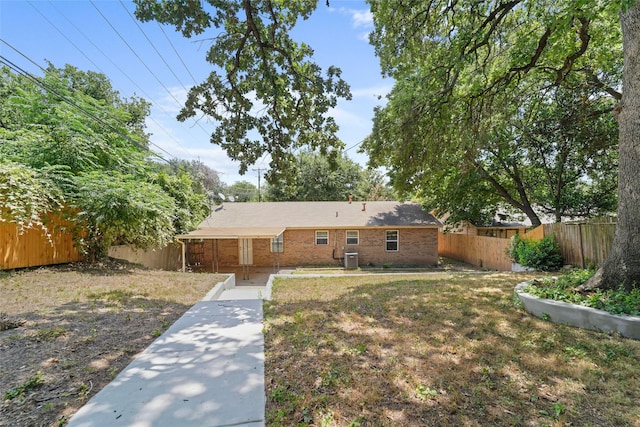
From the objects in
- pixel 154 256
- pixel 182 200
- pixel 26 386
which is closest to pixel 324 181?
pixel 182 200

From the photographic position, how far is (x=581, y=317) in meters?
4.43

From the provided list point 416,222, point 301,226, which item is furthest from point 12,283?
point 416,222

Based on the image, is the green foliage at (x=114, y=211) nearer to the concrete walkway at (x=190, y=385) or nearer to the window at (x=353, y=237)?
the concrete walkway at (x=190, y=385)

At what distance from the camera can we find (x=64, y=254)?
32.9ft

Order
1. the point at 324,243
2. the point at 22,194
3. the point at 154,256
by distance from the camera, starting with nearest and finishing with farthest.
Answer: the point at 22,194
the point at 154,256
the point at 324,243

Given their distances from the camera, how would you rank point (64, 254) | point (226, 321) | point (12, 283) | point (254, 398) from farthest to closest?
1. point (64, 254)
2. point (12, 283)
3. point (226, 321)
4. point (254, 398)

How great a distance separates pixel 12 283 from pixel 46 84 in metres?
6.76

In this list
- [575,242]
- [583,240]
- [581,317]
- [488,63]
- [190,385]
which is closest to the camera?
[190,385]

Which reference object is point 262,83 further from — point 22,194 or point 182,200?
point 182,200

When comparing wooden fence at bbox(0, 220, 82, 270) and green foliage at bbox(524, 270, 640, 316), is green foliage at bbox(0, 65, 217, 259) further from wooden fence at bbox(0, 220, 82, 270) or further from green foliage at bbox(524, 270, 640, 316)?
green foliage at bbox(524, 270, 640, 316)

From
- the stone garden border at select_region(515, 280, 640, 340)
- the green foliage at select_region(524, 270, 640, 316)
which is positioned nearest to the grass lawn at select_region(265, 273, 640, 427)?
the stone garden border at select_region(515, 280, 640, 340)

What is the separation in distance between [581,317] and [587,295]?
70cm

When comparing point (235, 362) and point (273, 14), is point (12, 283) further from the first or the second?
point (273, 14)

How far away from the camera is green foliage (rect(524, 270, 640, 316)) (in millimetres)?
4297
